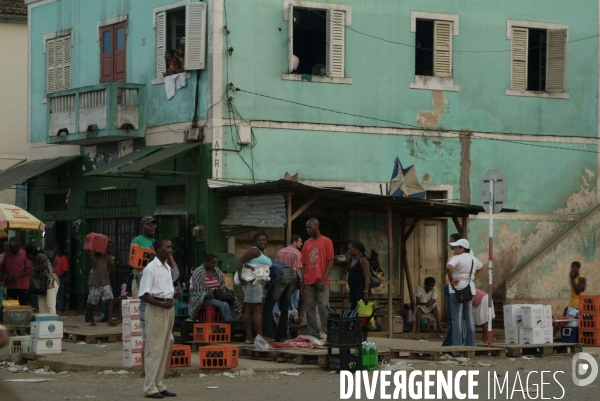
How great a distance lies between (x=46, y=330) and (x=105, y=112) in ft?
30.4

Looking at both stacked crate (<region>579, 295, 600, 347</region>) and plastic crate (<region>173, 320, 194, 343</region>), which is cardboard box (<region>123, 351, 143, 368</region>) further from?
stacked crate (<region>579, 295, 600, 347</region>)

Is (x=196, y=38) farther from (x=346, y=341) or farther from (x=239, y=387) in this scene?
(x=239, y=387)

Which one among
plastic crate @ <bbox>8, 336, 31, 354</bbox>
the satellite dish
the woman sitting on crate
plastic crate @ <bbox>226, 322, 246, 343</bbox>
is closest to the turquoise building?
the satellite dish

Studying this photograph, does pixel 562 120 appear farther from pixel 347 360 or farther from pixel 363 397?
pixel 363 397

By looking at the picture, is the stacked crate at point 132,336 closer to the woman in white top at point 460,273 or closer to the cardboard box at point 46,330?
the cardboard box at point 46,330

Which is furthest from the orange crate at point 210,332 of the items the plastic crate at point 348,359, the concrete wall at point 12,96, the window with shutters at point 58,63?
the concrete wall at point 12,96

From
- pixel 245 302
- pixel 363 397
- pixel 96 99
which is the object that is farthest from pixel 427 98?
pixel 363 397

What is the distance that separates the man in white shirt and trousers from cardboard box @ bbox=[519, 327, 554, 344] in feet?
24.8

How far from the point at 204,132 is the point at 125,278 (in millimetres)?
4206

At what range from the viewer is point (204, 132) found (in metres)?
24.8

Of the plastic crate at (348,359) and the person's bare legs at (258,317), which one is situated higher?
the person's bare legs at (258,317)

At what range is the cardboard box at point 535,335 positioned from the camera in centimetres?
1945

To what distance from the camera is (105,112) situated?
2622cm

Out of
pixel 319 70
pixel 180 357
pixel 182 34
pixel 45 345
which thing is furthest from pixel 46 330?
pixel 319 70
